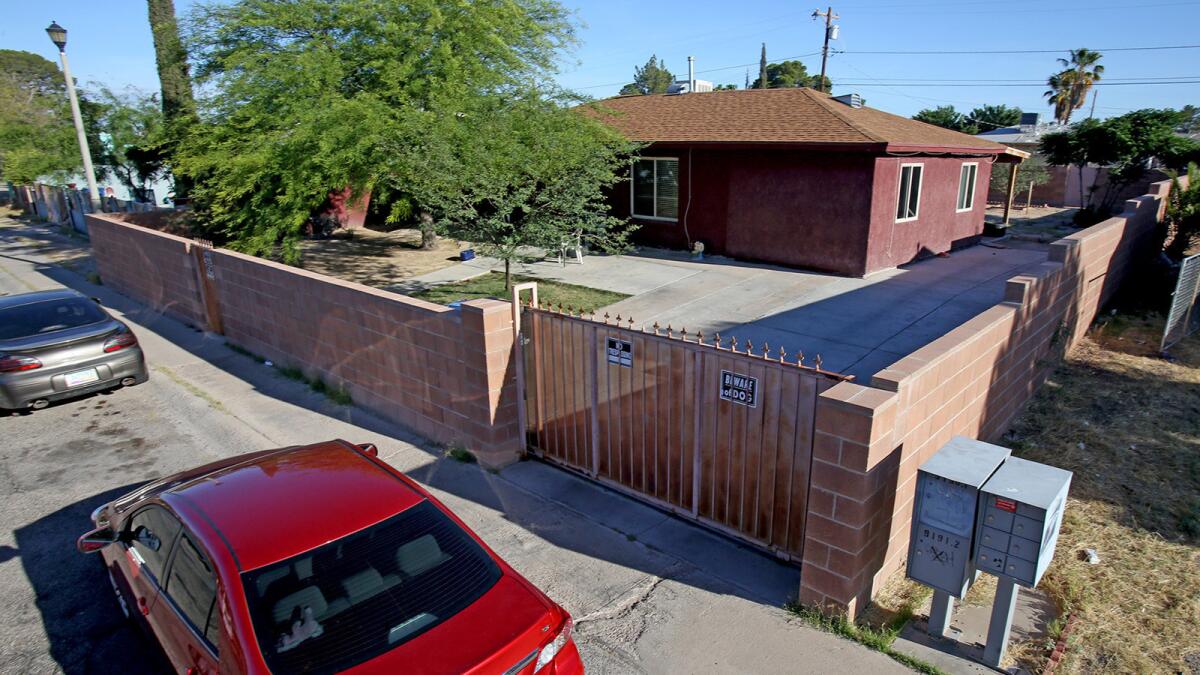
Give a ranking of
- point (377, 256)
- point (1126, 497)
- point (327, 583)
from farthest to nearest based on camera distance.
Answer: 1. point (377, 256)
2. point (1126, 497)
3. point (327, 583)

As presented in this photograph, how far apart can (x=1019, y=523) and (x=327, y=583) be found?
372cm

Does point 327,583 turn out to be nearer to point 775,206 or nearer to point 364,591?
point 364,591

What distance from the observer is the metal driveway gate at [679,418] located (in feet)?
16.1

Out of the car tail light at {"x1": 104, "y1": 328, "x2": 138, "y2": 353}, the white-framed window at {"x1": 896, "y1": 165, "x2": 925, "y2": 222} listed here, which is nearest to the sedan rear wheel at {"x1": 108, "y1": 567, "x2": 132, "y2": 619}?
the car tail light at {"x1": 104, "y1": 328, "x2": 138, "y2": 353}

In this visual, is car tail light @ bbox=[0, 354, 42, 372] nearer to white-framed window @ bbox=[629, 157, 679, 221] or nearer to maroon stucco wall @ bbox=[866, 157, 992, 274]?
white-framed window @ bbox=[629, 157, 679, 221]

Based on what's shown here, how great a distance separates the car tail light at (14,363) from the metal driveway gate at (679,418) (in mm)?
6058

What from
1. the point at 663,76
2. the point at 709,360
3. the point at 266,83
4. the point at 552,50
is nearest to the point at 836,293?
the point at 552,50

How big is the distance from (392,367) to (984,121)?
65121 millimetres

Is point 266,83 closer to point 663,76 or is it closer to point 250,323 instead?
point 250,323

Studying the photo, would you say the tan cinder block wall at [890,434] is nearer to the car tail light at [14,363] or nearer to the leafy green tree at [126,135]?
the car tail light at [14,363]

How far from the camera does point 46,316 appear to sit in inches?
344

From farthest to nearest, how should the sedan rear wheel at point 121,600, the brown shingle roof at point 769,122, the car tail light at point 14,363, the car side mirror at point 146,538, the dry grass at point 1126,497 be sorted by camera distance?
the brown shingle roof at point 769,122 < the car tail light at point 14,363 < the sedan rear wheel at point 121,600 < the dry grass at point 1126,497 < the car side mirror at point 146,538

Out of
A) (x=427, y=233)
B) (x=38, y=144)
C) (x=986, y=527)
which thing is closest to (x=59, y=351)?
(x=986, y=527)

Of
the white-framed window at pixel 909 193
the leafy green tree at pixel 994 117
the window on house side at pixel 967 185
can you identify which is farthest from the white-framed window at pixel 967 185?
the leafy green tree at pixel 994 117
